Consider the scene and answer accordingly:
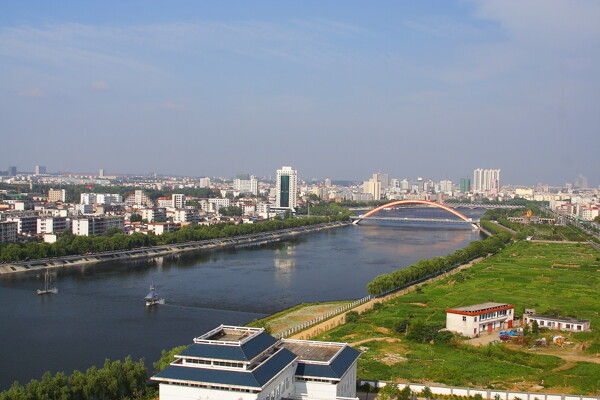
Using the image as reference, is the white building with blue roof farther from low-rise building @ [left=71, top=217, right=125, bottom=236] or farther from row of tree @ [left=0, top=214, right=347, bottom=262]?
low-rise building @ [left=71, top=217, right=125, bottom=236]

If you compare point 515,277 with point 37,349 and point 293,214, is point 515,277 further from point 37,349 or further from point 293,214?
point 293,214

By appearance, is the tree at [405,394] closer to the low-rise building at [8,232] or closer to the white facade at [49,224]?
the low-rise building at [8,232]

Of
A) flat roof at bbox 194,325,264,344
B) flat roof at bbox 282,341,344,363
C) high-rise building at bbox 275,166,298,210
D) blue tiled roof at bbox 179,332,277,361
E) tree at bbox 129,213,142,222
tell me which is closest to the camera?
blue tiled roof at bbox 179,332,277,361

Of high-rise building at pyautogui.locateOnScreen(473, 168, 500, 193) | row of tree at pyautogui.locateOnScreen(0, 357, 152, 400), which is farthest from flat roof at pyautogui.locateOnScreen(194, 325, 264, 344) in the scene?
high-rise building at pyautogui.locateOnScreen(473, 168, 500, 193)

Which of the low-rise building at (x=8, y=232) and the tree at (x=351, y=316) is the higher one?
the low-rise building at (x=8, y=232)

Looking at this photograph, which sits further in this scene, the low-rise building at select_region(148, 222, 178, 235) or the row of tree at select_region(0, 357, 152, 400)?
the low-rise building at select_region(148, 222, 178, 235)

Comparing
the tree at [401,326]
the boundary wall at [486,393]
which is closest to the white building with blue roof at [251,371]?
the boundary wall at [486,393]
